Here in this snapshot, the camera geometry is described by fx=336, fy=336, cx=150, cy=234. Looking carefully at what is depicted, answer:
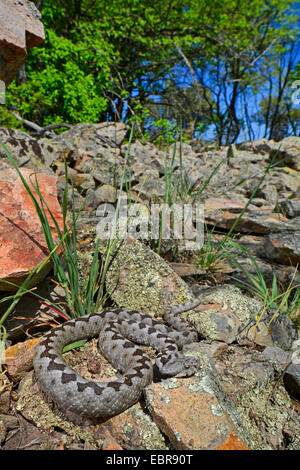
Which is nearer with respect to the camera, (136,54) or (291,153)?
(291,153)

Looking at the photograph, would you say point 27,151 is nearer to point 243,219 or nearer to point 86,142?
point 86,142

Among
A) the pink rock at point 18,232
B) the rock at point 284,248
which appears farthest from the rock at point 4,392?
the rock at point 284,248

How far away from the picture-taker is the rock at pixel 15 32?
12.0 ft

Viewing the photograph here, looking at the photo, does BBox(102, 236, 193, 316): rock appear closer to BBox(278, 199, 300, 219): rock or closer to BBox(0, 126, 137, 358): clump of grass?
BBox(0, 126, 137, 358): clump of grass

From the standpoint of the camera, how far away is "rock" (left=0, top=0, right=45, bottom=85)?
3.65 meters

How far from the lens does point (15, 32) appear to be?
12.1 feet

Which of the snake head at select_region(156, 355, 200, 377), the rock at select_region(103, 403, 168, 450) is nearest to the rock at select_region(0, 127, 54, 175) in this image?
the snake head at select_region(156, 355, 200, 377)

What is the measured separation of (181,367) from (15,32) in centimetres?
386

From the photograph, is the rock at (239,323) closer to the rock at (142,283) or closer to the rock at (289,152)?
the rock at (142,283)

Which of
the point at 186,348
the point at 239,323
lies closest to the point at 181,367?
the point at 186,348

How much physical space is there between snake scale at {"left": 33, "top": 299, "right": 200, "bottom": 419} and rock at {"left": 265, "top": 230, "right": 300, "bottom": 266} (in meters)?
2.13
